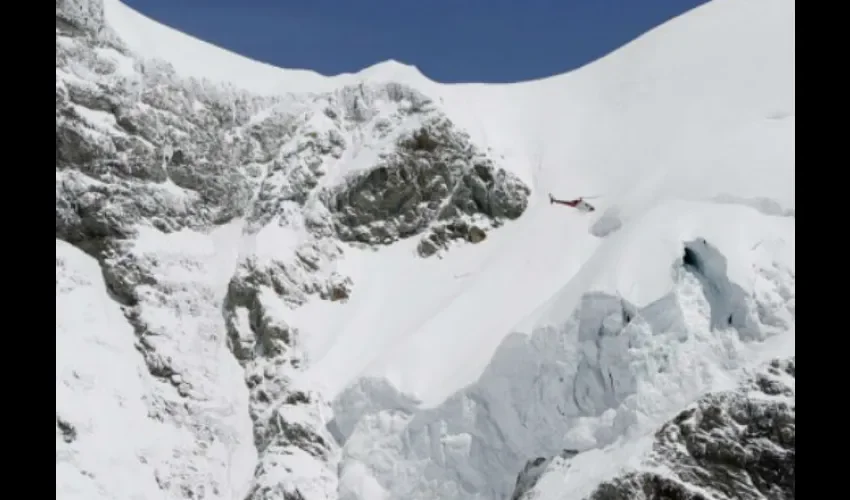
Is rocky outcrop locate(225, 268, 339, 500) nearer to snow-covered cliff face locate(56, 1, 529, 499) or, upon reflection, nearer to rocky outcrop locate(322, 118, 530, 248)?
snow-covered cliff face locate(56, 1, 529, 499)

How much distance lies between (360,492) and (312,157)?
18.7m

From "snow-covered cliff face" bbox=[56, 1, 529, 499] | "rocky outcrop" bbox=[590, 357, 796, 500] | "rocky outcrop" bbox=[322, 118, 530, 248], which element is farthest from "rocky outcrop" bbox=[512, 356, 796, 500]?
"rocky outcrop" bbox=[322, 118, 530, 248]

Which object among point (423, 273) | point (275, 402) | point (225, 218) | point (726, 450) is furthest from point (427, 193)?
point (726, 450)

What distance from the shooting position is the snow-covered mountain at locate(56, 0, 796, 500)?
1843 inches

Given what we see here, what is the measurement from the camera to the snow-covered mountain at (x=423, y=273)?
46.8 m

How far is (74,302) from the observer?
180 ft

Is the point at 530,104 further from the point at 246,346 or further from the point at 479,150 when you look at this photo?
the point at 246,346

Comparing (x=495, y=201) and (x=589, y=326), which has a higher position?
(x=495, y=201)

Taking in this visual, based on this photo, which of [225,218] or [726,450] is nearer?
[726,450]

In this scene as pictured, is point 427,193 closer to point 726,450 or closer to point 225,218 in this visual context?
point 225,218

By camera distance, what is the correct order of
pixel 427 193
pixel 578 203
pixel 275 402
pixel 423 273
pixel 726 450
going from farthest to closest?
pixel 427 193, pixel 423 273, pixel 578 203, pixel 275 402, pixel 726 450

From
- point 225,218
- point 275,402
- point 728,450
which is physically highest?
point 225,218

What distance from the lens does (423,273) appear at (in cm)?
5894
